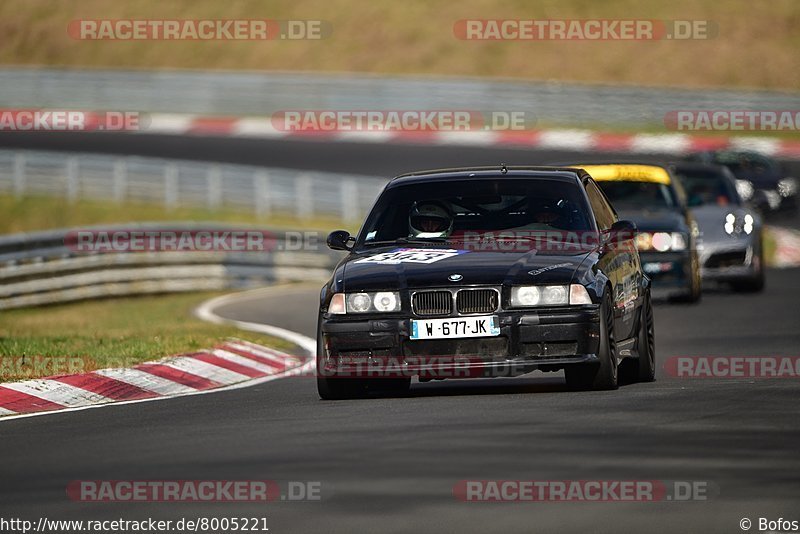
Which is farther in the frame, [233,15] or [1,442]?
[233,15]

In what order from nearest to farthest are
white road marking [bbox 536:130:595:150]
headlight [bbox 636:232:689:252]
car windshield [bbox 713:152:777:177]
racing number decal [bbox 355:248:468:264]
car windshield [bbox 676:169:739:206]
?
racing number decal [bbox 355:248:468:264], headlight [bbox 636:232:689:252], car windshield [bbox 676:169:739:206], car windshield [bbox 713:152:777:177], white road marking [bbox 536:130:595:150]

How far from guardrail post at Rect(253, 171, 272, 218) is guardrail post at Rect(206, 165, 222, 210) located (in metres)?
0.68

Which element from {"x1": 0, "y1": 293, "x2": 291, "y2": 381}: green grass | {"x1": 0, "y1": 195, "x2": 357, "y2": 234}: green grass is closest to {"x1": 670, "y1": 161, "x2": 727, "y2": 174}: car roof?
{"x1": 0, "y1": 293, "x2": 291, "y2": 381}: green grass

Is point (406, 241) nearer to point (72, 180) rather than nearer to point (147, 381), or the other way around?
point (147, 381)

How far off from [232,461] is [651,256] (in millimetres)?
10856

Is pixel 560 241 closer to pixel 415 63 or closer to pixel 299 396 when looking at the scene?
pixel 299 396

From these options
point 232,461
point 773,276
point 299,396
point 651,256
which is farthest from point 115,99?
point 232,461

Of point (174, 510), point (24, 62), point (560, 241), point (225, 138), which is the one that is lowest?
point (174, 510)

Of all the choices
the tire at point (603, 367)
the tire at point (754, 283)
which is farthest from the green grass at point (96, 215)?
the tire at point (603, 367)

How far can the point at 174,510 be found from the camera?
7.21 m

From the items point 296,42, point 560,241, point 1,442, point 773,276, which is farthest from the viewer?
point 296,42


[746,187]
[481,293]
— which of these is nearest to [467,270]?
[481,293]

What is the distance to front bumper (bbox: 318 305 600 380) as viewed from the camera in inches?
412

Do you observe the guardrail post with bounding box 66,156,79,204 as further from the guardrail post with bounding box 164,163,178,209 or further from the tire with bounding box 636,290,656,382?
the tire with bounding box 636,290,656,382
